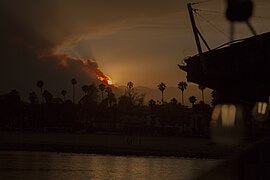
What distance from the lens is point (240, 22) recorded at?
3.64 meters

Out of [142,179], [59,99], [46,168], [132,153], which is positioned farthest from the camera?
[59,99]

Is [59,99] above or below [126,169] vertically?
above

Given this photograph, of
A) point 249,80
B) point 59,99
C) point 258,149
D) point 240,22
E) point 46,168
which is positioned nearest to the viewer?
point 240,22

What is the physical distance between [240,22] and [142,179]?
2993 cm

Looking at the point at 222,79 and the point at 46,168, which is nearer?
the point at 222,79

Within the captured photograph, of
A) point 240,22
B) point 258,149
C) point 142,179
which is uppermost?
point 240,22

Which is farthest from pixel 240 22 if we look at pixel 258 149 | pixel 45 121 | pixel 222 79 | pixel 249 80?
pixel 45 121

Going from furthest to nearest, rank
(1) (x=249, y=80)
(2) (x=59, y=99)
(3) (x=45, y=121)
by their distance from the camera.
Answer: (2) (x=59, y=99), (3) (x=45, y=121), (1) (x=249, y=80)

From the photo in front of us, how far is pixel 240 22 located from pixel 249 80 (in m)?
9.15

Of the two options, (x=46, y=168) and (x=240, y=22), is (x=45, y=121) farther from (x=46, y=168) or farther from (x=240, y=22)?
(x=240, y=22)

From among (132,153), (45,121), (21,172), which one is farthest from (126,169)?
(45,121)

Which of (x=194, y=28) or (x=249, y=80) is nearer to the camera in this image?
(x=249, y=80)

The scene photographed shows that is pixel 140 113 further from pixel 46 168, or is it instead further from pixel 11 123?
pixel 46 168

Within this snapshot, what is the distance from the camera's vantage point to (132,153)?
6297 centimetres
